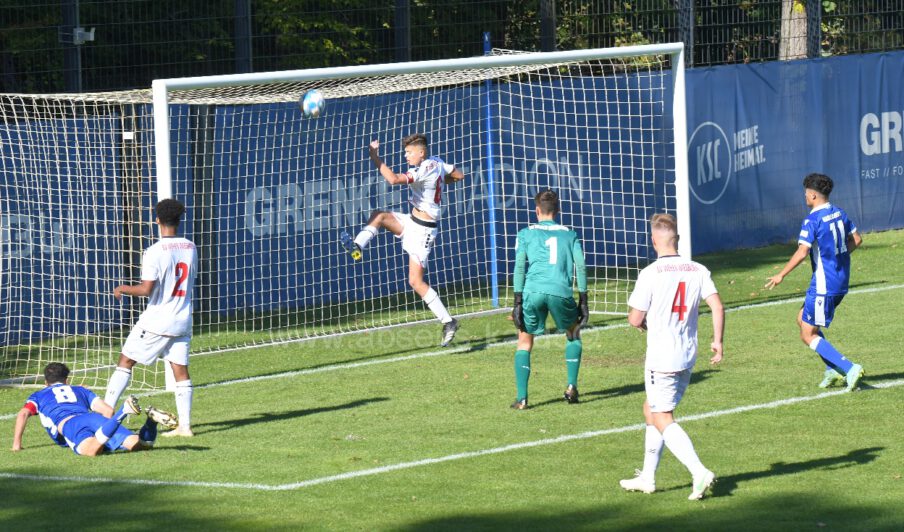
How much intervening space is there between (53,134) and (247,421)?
592 centimetres

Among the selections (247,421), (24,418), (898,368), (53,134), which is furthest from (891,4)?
(24,418)

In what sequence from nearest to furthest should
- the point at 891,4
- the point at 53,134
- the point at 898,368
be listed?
the point at 898,368
the point at 53,134
the point at 891,4

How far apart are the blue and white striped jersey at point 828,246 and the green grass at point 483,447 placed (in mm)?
913

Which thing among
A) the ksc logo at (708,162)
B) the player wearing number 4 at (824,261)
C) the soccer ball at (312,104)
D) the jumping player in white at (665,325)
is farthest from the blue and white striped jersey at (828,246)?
the ksc logo at (708,162)

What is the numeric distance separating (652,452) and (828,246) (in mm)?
4075

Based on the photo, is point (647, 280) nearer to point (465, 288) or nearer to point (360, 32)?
point (465, 288)

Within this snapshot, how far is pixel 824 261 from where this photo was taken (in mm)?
11914

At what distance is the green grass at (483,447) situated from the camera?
8320mm

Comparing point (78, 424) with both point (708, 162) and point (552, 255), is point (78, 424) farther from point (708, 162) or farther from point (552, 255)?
point (708, 162)

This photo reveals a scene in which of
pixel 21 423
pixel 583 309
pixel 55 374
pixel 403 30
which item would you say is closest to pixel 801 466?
pixel 583 309

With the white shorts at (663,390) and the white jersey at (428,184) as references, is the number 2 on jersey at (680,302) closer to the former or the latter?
the white shorts at (663,390)

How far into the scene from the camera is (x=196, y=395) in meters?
12.8

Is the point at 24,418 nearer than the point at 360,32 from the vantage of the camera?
Yes

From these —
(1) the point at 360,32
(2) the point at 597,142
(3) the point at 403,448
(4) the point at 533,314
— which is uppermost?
(1) the point at 360,32
